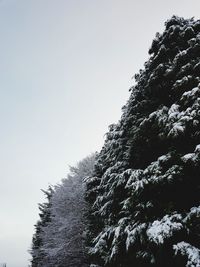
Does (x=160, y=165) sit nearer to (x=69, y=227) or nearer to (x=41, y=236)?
(x=69, y=227)

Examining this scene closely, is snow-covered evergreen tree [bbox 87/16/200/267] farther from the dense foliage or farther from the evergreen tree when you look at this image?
the evergreen tree

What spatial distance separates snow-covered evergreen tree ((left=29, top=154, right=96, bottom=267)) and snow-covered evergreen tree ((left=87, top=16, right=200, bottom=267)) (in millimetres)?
9872

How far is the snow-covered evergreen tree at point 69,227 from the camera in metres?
20.5

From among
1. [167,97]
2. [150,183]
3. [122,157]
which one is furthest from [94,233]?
[167,97]

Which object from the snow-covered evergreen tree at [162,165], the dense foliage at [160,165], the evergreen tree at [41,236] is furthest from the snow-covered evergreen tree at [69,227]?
the snow-covered evergreen tree at [162,165]

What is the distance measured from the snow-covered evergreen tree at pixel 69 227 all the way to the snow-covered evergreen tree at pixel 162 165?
9872 millimetres

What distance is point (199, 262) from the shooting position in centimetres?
634

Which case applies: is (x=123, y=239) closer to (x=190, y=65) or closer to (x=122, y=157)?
(x=122, y=157)

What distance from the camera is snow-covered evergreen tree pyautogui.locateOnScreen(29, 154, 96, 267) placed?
20.5 m

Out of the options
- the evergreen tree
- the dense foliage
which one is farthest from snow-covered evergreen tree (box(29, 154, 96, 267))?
the dense foliage

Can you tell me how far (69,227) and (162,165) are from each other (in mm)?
14557

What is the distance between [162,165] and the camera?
8.52 metres

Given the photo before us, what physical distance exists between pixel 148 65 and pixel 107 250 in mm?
7858

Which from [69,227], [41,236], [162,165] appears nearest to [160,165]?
[162,165]
